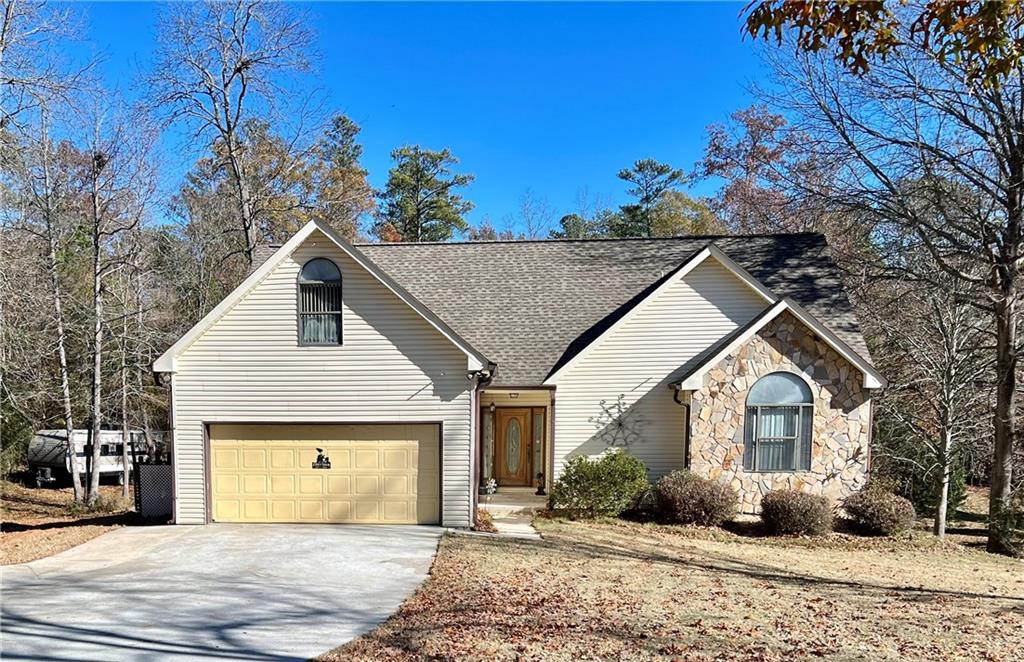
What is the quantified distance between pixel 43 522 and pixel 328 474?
33.3 feet

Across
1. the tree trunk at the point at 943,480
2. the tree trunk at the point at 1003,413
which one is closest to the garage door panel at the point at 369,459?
the tree trunk at the point at 943,480

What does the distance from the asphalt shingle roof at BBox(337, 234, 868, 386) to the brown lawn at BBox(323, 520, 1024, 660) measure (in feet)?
16.3

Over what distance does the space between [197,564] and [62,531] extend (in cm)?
567

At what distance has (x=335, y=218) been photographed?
1166 inches

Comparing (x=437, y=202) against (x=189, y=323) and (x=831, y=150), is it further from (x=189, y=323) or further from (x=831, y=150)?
(x=831, y=150)

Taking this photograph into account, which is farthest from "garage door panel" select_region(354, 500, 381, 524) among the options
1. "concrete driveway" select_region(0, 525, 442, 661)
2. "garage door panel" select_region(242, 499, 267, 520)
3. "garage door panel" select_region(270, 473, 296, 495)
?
"garage door panel" select_region(242, 499, 267, 520)

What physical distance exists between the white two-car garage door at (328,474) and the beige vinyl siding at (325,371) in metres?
0.33

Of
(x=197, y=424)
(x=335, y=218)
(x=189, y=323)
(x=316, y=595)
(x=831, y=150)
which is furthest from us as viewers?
(x=335, y=218)

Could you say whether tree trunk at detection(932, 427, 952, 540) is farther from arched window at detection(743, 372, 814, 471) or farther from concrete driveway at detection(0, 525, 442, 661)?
concrete driveway at detection(0, 525, 442, 661)

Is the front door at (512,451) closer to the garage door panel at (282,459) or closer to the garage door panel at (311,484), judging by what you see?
the garage door panel at (311,484)

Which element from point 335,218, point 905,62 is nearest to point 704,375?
point 905,62

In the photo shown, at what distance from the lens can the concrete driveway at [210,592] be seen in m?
5.88

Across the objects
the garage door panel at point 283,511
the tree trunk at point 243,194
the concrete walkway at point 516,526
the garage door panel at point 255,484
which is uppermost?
the tree trunk at point 243,194

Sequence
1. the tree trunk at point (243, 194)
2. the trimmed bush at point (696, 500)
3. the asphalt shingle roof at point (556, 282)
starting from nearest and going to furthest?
the trimmed bush at point (696, 500) < the asphalt shingle roof at point (556, 282) < the tree trunk at point (243, 194)
